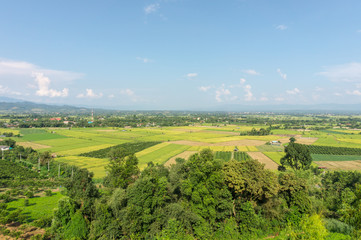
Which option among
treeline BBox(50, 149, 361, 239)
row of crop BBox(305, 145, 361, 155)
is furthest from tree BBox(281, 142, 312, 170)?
row of crop BBox(305, 145, 361, 155)

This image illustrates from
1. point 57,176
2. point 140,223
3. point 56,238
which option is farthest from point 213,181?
point 57,176

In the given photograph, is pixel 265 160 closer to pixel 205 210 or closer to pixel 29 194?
pixel 205 210

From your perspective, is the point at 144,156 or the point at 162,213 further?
the point at 144,156

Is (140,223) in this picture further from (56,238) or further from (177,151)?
(177,151)

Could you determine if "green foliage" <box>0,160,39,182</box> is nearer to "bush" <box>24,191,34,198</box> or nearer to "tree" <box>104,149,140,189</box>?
"bush" <box>24,191,34,198</box>

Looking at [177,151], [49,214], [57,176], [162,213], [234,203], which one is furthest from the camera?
[177,151]

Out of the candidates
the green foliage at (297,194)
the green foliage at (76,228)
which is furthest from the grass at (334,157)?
the green foliage at (76,228)

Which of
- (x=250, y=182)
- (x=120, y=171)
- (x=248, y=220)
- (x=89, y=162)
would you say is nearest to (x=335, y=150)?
(x=250, y=182)
